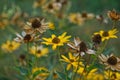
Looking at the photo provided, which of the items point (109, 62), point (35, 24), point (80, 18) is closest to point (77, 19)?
point (80, 18)

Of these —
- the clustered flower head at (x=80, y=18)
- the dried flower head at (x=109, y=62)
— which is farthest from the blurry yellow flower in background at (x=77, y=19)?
the dried flower head at (x=109, y=62)

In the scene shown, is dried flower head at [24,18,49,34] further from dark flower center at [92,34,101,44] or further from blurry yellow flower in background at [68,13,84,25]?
blurry yellow flower in background at [68,13,84,25]

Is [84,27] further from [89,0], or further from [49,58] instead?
[49,58]

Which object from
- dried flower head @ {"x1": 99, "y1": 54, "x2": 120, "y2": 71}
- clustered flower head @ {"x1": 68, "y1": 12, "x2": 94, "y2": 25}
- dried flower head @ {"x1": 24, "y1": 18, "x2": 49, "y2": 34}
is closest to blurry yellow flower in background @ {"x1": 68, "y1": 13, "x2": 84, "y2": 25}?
clustered flower head @ {"x1": 68, "y1": 12, "x2": 94, "y2": 25}

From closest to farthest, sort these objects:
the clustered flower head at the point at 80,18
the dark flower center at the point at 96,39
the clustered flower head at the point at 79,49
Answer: the clustered flower head at the point at 79,49 < the dark flower center at the point at 96,39 < the clustered flower head at the point at 80,18

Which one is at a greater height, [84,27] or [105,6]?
[105,6]

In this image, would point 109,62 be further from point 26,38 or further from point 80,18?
point 80,18

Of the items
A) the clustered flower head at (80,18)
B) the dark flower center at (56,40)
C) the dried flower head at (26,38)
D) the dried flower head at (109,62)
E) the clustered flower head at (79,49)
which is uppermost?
the clustered flower head at (80,18)

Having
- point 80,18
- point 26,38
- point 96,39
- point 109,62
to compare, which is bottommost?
point 109,62

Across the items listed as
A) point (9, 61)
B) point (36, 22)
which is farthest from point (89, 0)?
point (36, 22)

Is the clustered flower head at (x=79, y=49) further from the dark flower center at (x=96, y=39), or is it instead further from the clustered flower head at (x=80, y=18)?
the clustered flower head at (x=80, y=18)

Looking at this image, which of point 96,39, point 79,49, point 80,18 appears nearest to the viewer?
point 79,49
